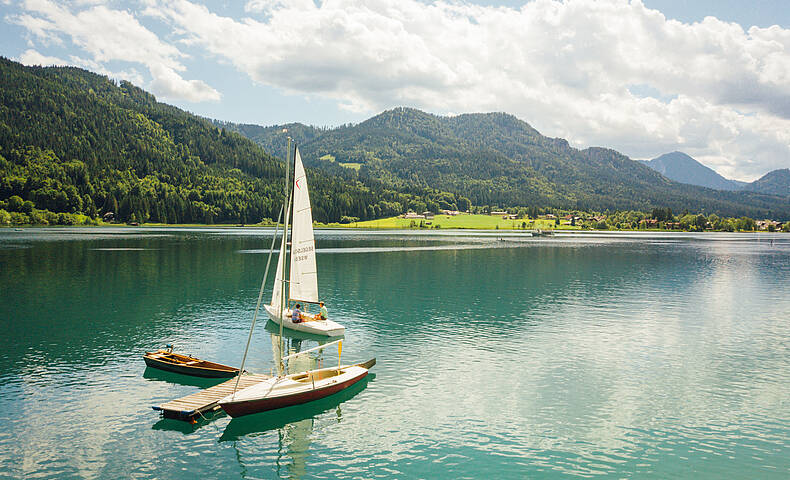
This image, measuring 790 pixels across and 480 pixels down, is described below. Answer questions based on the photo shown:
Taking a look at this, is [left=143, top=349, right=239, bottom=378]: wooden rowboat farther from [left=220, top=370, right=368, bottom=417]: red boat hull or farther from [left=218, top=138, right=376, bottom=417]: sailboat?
[left=220, top=370, right=368, bottom=417]: red boat hull

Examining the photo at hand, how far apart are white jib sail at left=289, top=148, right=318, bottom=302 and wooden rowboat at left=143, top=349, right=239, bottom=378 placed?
29.0 feet

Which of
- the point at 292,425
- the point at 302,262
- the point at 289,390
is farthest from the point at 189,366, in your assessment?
the point at 302,262

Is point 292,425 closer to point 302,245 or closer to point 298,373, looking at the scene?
point 298,373

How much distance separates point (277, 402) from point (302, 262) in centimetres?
1408

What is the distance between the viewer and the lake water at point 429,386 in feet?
75.5

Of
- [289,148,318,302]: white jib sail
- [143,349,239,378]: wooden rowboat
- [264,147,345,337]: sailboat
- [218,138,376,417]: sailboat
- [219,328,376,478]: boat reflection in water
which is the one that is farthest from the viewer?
[264,147,345,337]: sailboat

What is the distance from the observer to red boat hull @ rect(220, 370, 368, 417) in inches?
1041

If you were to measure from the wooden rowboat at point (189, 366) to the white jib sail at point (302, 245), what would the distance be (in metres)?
8.83

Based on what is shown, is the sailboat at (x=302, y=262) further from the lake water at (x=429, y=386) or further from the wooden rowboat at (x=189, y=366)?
the wooden rowboat at (x=189, y=366)

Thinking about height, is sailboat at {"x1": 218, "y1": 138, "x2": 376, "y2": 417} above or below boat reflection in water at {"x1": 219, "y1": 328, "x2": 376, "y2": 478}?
above

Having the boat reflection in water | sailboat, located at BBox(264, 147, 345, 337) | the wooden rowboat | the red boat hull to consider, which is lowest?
the boat reflection in water

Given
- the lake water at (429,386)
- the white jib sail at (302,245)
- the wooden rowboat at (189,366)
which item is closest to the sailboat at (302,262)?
the white jib sail at (302,245)

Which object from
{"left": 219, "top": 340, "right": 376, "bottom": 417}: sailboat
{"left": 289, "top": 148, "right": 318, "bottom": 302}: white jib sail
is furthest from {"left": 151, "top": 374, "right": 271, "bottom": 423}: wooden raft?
{"left": 289, "top": 148, "right": 318, "bottom": 302}: white jib sail

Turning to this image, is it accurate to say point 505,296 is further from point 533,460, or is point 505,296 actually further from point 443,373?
point 533,460
